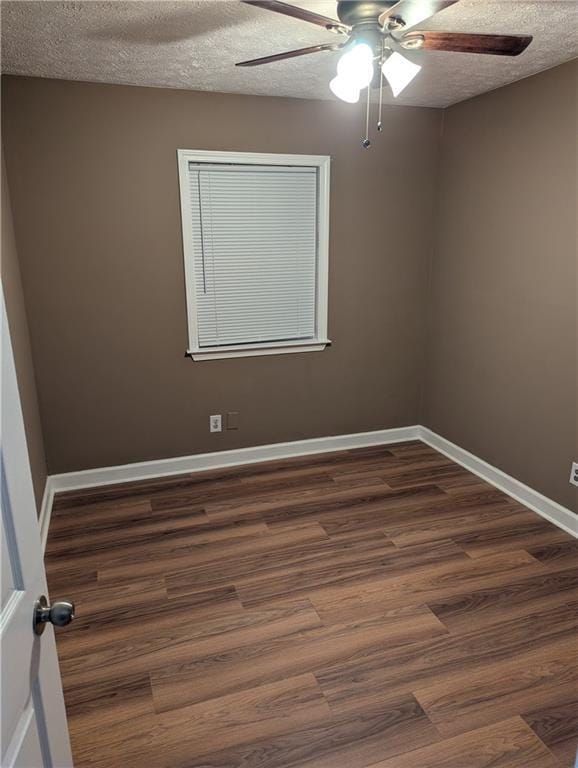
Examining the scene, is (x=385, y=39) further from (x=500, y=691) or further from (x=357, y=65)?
(x=500, y=691)

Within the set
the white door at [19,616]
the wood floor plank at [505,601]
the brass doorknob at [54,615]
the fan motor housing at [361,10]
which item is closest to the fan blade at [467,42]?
the fan motor housing at [361,10]

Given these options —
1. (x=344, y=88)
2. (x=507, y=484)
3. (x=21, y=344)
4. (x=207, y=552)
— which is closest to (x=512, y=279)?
(x=507, y=484)

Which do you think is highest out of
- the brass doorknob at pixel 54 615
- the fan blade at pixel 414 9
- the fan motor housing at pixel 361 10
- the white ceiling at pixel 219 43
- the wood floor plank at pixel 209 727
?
the white ceiling at pixel 219 43

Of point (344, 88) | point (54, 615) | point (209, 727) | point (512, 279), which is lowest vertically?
point (209, 727)

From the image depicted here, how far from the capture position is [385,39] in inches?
73.9

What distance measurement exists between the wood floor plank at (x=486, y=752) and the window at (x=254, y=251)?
2.43 metres

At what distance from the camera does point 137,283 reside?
3.16 metres

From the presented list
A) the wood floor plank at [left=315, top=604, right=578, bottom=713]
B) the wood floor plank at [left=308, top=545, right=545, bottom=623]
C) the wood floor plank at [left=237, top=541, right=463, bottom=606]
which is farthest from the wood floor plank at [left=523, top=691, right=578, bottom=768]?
the wood floor plank at [left=237, top=541, right=463, bottom=606]

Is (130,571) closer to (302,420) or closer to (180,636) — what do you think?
(180,636)

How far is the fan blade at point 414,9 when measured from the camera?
1520mm

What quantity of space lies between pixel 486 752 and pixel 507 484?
1.87m

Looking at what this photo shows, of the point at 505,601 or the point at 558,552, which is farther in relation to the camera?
Result: the point at 558,552

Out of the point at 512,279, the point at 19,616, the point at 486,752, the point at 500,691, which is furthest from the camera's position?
the point at 512,279

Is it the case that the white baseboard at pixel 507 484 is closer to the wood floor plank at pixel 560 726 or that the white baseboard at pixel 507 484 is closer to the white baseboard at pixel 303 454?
the white baseboard at pixel 303 454
